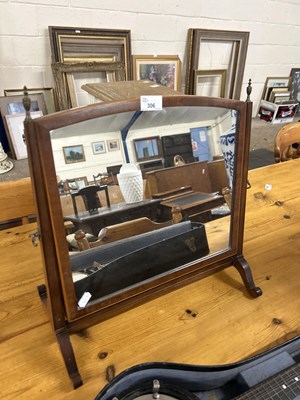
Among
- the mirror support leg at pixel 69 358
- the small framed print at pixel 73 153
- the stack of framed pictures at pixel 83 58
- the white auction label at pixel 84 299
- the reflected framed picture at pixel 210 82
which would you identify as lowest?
the mirror support leg at pixel 69 358

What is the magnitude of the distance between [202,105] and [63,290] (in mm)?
431

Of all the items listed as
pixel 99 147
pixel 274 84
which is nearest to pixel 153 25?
pixel 274 84

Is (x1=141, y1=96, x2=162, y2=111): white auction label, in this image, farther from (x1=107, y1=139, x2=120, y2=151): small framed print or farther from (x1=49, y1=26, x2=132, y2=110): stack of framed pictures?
(x1=49, y1=26, x2=132, y2=110): stack of framed pictures

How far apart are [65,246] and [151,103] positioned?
286 mm

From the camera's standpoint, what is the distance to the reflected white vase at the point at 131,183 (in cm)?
54

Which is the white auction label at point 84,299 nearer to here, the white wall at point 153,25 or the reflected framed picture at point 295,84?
the white wall at point 153,25


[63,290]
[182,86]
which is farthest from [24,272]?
[182,86]

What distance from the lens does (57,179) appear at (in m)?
0.47

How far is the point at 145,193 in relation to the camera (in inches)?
22.9

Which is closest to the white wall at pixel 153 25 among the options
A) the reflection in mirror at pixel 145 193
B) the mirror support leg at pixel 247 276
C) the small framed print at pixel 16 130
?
the small framed print at pixel 16 130

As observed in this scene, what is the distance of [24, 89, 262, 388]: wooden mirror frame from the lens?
1.45ft

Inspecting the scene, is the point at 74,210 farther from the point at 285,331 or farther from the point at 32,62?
the point at 32,62

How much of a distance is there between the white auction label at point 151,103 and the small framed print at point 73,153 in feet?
0.41

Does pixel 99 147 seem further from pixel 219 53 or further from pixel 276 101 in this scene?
pixel 276 101
